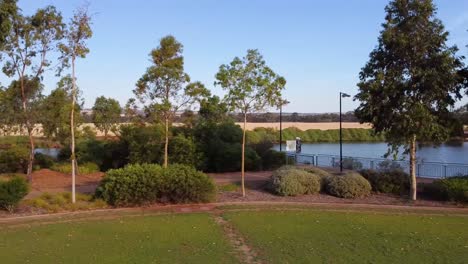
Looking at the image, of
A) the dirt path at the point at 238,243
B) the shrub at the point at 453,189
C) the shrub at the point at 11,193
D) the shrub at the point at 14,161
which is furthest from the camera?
the shrub at the point at 14,161

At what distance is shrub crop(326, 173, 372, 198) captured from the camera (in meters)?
17.4

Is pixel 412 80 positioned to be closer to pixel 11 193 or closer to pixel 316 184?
pixel 316 184

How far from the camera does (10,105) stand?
877 inches

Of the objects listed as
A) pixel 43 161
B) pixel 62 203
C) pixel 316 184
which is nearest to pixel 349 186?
pixel 316 184

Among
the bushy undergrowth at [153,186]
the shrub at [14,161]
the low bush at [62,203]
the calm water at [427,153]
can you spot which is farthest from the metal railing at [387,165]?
the shrub at [14,161]

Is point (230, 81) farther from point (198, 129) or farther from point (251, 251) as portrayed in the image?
point (198, 129)

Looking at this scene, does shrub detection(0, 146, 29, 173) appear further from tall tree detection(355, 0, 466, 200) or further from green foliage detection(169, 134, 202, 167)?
tall tree detection(355, 0, 466, 200)

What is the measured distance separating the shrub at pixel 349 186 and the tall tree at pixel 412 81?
1596 millimetres

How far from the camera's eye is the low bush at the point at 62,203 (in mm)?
14914

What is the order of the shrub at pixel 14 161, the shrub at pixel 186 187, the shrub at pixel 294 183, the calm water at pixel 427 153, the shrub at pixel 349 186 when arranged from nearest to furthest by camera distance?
the shrub at pixel 186 187, the shrub at pixel 349 186, the shrub at pixel 294 183, the shrub at pixel 14 161, the calm water at pixel 427 153

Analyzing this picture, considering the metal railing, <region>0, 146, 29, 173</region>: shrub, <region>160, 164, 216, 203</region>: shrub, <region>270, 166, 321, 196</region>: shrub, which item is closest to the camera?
<region>160, 164, 216, 203</region>: shrub

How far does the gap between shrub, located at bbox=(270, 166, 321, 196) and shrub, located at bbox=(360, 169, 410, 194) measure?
2.05 meters

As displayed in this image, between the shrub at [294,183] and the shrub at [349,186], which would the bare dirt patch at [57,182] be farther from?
the shrub at [349,186]

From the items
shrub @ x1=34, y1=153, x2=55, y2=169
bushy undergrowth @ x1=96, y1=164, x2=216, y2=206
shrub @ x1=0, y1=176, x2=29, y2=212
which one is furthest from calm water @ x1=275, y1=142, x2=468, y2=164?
shrub @ x1=0, y1=176, x2=29, y2=212
